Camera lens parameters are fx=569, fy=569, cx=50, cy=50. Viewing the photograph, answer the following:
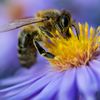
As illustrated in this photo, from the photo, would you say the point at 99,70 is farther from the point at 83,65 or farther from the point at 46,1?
the point at 46,1

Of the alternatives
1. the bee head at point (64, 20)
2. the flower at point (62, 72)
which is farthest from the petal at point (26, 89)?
the bee head at point (64, 20)

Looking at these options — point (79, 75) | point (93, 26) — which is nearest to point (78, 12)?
point (93, 26)

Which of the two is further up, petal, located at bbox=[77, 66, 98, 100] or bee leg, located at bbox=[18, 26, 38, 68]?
bee leg, located at bbox=[18, 26, 38, 68]

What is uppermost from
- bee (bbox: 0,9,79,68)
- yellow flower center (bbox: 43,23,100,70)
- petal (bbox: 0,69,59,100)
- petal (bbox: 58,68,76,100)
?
bee (bbox: 0,9,79,68)

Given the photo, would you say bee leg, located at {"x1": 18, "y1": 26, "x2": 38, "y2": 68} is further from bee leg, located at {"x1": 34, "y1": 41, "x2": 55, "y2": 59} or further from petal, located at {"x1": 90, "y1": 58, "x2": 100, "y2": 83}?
petal, located at {"x1": 90, "y1": 58, "x2": 100, "y2": 83}

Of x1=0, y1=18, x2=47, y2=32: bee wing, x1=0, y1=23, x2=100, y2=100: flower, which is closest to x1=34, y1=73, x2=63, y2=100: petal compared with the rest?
x1=0, y1=23, x2=100, y2=100: flower

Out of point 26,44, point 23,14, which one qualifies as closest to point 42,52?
point 26,44
